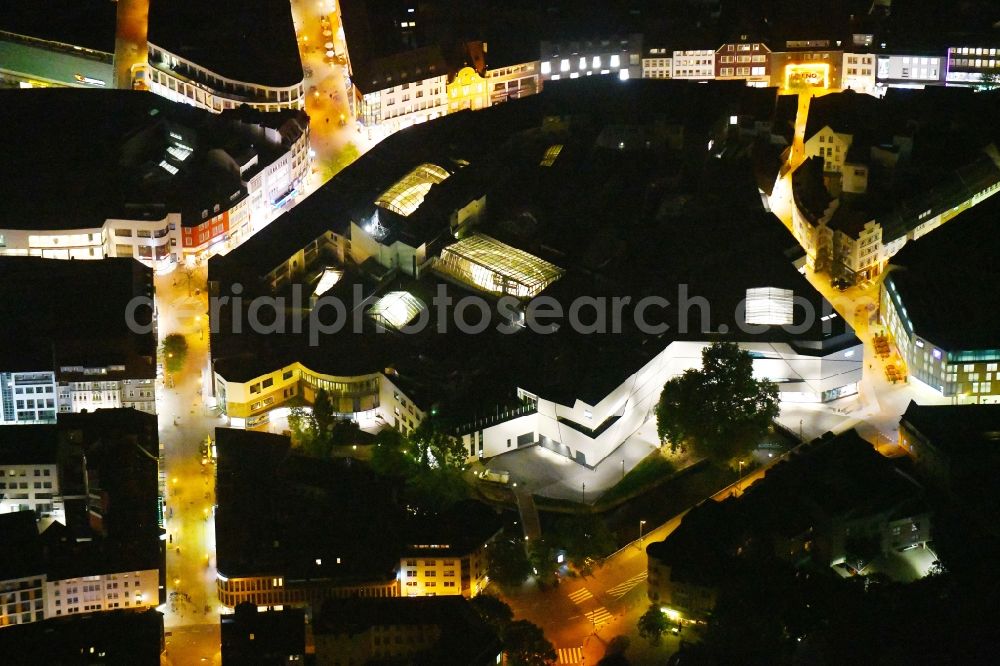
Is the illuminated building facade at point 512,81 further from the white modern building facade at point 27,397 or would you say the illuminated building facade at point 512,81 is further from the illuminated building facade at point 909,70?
the white modern building facade at point 27,397

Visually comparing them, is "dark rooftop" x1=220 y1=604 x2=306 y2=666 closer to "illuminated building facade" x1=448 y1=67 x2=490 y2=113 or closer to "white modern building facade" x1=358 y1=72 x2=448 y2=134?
"white modern building facade" x1=358 y1=72 x2=448 y2=134

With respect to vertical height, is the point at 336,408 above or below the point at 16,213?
below

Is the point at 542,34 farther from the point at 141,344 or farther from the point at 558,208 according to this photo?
the point at 141,344

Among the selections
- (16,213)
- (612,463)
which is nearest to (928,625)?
(612,463)

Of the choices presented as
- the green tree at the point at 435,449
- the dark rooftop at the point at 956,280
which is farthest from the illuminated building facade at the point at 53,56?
the dark rooftop at the point at 956,280

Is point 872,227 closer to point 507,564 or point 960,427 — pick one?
point 960,427

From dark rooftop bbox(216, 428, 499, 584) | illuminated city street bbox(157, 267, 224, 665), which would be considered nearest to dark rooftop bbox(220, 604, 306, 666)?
illuminated city street bbox(157, 267, 224, 665)
